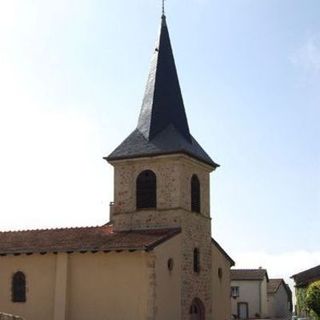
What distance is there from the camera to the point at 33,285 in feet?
103

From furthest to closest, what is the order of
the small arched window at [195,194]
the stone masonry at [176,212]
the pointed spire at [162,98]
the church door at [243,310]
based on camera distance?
the church door at [243,310]
the pointed spire at [162,98]
the small arched window at [195,194]
the stone masonry at [176,212]

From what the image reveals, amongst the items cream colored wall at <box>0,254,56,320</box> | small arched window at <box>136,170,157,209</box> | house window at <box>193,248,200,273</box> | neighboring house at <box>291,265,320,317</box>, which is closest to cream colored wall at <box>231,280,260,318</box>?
neighboring house at <box>291,265,320,317</box>

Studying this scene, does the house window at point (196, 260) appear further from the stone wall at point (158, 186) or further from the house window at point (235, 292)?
the house window at point (235, 292)

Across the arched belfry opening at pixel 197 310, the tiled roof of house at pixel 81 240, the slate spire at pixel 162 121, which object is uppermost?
the slate spire at pixel 162 121

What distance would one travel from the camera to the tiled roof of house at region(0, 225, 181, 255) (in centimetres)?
2947

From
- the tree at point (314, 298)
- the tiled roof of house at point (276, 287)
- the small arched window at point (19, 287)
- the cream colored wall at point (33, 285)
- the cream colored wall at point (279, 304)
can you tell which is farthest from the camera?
the tiled roof of house at point (276, 287)

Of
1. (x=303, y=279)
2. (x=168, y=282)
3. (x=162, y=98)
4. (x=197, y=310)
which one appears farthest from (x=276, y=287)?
(x=168, y=282)

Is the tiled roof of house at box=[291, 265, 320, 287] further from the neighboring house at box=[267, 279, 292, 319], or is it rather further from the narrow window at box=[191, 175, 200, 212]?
the neighboring house at box=[267, 279, 292, 319]

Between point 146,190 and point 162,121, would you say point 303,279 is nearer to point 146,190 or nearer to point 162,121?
point 146,190

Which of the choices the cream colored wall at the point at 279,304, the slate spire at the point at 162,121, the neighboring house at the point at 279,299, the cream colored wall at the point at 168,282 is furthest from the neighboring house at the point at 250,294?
the cream colored wall at the point at 168,282

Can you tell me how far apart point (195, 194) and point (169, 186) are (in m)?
1.89

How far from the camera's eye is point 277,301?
72500 mm

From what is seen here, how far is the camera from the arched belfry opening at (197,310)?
32719 millimetres

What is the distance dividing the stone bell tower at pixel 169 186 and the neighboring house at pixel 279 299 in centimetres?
3705
